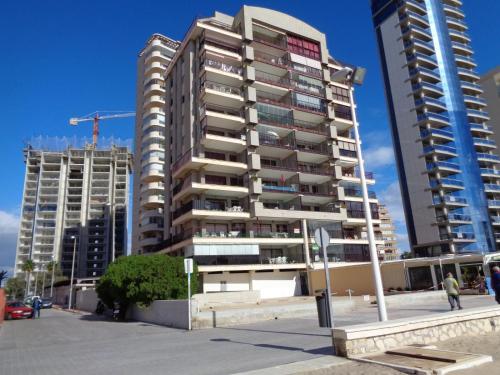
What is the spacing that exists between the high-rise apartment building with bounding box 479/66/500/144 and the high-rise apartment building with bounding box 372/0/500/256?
8.49 meters

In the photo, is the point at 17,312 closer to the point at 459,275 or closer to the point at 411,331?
the point at 411,331

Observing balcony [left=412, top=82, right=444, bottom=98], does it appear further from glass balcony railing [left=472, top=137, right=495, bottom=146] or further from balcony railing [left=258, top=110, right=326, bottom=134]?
balcony railing [left=258, top=110, right=326, bottom=134]

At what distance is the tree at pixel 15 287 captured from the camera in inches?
3733

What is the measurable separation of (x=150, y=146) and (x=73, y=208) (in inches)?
2657

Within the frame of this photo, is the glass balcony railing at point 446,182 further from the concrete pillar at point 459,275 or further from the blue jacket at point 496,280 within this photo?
the blue jacket at point 496,280

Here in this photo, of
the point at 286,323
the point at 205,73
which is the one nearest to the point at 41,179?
the point at 205,73

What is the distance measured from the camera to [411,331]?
8578 millimetres

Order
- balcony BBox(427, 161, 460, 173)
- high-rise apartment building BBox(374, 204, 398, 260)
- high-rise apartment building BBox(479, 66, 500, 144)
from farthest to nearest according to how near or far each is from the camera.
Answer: high-rise apartment building BBox(374, 204, 398, 260) < high-rise apartment building BBox(479, 66, 500, 144) < balcony BBox(427, 161, 460, 173)

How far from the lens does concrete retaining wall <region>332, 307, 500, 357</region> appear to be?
7.98m

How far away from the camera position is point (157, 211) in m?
57.5

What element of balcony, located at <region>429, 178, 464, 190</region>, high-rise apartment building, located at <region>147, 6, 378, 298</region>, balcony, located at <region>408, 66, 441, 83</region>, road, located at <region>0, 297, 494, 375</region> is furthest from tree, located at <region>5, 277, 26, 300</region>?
balcony, located at <region>408, 66, 441, 83</region>

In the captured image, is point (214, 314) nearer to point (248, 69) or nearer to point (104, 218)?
point (248, 69)

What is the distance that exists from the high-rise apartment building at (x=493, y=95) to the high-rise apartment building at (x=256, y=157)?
152 ft

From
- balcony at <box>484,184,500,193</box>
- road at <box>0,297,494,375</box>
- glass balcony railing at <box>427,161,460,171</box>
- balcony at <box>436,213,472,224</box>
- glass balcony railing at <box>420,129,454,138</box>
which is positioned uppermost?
glass balcony railing at <box>420,129,454,138</box>
